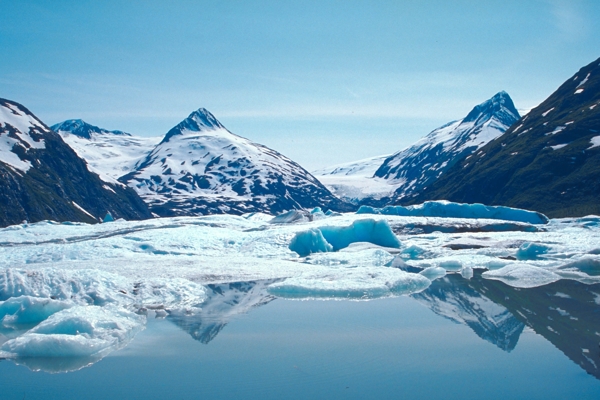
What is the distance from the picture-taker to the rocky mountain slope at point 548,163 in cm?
8244

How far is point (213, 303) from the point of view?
20.9m

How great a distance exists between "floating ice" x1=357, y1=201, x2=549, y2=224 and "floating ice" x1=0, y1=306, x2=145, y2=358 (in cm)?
5453

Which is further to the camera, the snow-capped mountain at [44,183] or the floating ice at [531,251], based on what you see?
the snow-capped mountain at [44,183]

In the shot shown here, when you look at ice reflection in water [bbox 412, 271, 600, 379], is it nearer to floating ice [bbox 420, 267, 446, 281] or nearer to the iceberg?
the iceberg

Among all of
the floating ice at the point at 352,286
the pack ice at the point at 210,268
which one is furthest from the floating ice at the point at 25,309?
the floating ice at the point at 352,286

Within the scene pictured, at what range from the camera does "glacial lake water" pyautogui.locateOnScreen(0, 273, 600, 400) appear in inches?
443

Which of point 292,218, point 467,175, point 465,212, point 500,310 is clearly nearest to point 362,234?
point 292,218

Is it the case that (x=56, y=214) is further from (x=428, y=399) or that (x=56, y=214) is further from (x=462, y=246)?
(x=428, y=399)

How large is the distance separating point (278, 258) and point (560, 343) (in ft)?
77.7

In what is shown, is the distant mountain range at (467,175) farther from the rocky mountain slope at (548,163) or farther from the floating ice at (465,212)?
the floating ice at (465,212)

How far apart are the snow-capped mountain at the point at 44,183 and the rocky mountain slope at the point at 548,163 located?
76.4 m

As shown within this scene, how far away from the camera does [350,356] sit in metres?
13.6

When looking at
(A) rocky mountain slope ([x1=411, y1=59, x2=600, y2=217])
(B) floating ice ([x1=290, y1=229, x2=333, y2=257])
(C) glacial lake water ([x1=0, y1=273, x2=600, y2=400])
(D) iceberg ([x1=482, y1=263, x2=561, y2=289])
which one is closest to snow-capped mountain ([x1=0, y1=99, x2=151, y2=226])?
(B) floating ice ([x1=290, y1=229, x2=333, y2=257])

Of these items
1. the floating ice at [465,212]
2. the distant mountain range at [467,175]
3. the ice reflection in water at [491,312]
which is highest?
the distant mountain range at [467,175]
